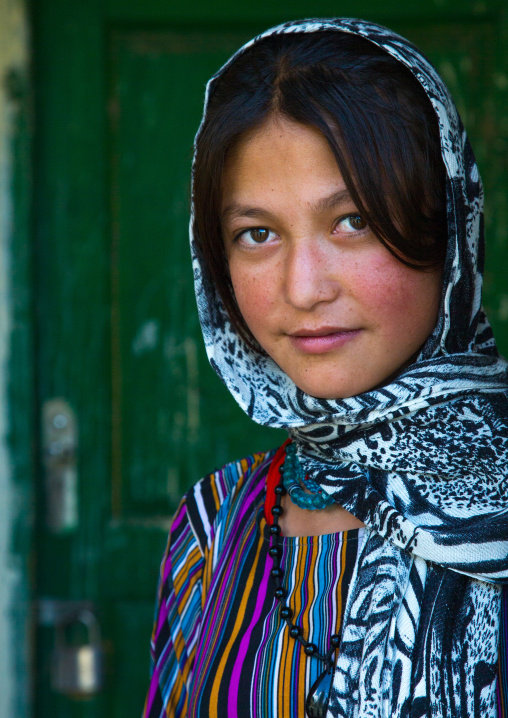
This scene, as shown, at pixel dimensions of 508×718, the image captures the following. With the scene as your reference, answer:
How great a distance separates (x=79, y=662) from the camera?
1.95m

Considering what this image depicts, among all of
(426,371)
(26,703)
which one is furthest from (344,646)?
(26,703)

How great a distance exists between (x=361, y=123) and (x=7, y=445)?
1.40 meters

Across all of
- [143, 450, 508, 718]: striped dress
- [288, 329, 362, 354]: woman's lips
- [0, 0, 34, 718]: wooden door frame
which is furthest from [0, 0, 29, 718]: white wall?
[288, 329, 362, 354]: woman's lips

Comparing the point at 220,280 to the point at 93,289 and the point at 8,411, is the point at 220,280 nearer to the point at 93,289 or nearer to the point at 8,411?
the point at 93,289

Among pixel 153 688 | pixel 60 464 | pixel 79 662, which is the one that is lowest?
pixel 79 662

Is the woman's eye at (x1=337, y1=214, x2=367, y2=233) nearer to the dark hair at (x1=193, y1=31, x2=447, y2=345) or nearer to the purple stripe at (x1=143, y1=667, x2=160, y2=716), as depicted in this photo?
the dark hair at (x1=193, y1=31, x2=447, y2=345)

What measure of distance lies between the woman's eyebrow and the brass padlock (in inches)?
54.1

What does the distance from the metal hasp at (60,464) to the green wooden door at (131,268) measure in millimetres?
16

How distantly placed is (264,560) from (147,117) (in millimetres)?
1294

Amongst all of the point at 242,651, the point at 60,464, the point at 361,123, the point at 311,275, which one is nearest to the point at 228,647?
the point at 242,651

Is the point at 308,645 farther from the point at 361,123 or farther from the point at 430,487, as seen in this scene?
the point at 361,123

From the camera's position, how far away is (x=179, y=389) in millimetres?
1965

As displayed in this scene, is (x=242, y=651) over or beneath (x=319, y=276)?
beneath

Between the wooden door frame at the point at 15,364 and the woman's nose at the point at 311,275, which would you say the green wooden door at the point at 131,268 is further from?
the woman's nose at the point at 311,275
